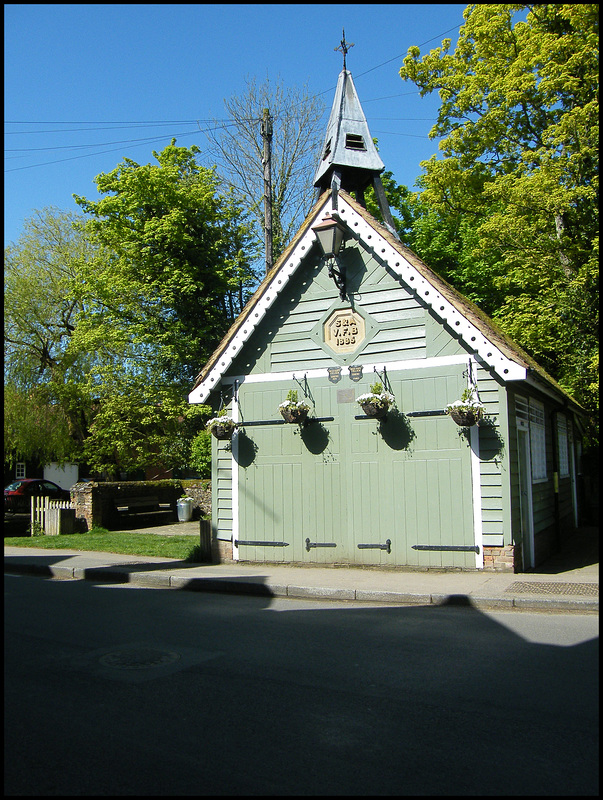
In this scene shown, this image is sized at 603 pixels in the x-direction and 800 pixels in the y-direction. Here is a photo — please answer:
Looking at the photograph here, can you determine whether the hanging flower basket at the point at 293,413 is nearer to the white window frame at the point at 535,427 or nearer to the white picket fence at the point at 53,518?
the white window frame at the point at 535,427

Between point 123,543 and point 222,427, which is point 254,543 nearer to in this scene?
point 222,427

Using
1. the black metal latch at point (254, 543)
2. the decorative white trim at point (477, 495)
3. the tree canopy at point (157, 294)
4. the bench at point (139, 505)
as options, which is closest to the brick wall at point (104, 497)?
the bench at point (139, 505)

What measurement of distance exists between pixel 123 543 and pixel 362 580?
835 cm

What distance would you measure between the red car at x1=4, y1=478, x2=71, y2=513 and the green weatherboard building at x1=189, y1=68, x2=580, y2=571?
13291mm

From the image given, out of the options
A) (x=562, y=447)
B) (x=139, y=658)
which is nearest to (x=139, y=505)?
(x=562, y=447)

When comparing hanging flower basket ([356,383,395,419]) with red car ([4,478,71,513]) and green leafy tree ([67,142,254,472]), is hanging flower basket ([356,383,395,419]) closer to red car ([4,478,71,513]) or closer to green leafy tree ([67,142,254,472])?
green leafy tree ([67,142,254,472])

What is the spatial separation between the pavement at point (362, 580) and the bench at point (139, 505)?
6.83 metres

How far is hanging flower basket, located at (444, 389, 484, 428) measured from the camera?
10.7 m

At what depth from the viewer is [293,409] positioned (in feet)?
40.0

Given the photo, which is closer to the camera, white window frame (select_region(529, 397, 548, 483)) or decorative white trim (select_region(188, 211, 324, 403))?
decorative white trim (select_region(188, 211, 324, 403))

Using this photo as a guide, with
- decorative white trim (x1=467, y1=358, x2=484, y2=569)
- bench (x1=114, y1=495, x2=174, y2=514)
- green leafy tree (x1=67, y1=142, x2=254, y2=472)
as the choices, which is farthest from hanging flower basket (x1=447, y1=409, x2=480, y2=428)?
green leafy tree (x1=67, y1=142, x2=254, y2=472)

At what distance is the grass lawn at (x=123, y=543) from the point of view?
15.1 metres

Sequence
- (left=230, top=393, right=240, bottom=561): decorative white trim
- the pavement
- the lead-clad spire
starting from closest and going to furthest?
the pavement → (left=230, top=393, right=240, bottom=561): decorative white trim → the lead-clad spire

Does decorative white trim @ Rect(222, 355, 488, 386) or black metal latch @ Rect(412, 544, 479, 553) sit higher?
decorative white trim @ Rect(222, 355, 488, 386)
